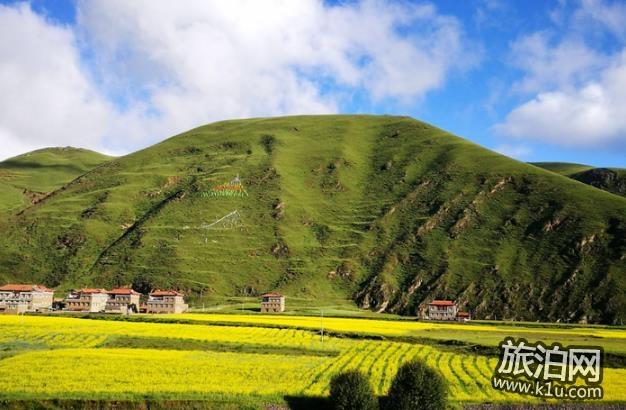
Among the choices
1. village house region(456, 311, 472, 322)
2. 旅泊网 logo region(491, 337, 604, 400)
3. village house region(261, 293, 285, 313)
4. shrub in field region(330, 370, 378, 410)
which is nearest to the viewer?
shrub in field region(330, 370, 378, 410)

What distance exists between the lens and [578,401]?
48969mm

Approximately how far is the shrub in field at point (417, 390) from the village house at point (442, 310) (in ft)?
330

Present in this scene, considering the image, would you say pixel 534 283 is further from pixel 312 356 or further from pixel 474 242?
pixel 312 356

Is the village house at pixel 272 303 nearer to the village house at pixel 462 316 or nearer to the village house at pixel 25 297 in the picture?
the village house at pixel 462 316

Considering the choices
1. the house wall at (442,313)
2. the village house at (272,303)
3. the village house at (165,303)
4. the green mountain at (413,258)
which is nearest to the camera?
the house wall at (442,313)

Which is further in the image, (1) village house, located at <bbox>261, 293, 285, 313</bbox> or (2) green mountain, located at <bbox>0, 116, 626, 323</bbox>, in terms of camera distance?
(2) green mountain, located at <bbox>0, 116, 626, 323</bbox>

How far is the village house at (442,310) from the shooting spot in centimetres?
14418

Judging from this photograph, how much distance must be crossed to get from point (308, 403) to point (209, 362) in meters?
16.5

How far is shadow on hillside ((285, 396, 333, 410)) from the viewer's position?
1855 inches

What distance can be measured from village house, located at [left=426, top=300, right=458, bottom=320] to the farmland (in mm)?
46567

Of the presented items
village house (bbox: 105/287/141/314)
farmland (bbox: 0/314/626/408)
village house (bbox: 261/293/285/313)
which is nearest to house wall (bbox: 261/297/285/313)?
village house (bbox: 261/293/285/313)

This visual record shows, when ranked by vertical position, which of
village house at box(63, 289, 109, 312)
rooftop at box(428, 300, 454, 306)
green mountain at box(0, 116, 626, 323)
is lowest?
village house at box(63, 289, 109, 312)

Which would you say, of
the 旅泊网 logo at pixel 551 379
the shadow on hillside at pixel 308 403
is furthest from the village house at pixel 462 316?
the shadow on hillside at pixel 308 403

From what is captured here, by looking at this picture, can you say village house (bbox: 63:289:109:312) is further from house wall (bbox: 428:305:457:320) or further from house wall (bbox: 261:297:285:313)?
house wall (bbox: 428:305:457:320)
